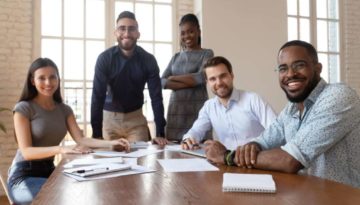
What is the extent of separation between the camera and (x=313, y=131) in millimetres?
1278

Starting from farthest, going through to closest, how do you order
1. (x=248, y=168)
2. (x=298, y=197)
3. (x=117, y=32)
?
1. (x=117, y=32)
2. (x=248, y=168)
3. (x=298, y=197)

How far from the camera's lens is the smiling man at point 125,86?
2596 mm

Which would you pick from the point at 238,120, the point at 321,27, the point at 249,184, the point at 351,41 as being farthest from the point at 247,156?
the point at 351,41

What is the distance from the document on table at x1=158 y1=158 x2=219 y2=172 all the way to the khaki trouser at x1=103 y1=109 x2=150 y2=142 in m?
1.18

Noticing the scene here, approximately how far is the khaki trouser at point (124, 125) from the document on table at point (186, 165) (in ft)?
3.86

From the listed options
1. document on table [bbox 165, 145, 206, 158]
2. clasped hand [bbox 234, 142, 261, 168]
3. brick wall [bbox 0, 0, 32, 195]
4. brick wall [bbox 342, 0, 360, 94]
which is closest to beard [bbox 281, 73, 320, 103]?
clasped hand [bbox 234, 142, 261, 168]

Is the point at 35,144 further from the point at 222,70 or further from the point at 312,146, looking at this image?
the point at 312,146

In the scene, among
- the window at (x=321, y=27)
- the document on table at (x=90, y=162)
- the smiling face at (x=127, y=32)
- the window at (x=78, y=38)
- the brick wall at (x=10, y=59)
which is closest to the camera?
the document on table at (x=90, y=162)

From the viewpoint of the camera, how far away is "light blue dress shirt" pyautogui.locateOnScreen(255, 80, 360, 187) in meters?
1.27

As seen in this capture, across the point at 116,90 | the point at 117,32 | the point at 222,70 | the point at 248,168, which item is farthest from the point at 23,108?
the point at 248,168

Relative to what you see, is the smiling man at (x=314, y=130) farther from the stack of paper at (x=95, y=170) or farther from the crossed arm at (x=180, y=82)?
the crossed arm at (x=180, y=82)

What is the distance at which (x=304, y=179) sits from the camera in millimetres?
1157

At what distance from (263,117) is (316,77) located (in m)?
0.73

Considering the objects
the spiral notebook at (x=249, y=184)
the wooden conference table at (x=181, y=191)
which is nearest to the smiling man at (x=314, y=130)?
the wooden conference table at (x=181, y=191)
